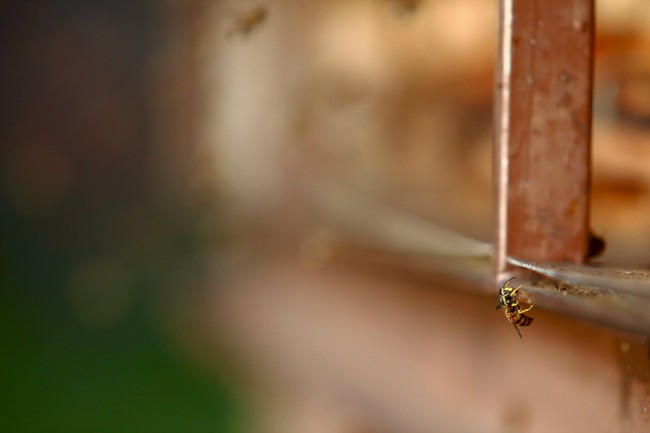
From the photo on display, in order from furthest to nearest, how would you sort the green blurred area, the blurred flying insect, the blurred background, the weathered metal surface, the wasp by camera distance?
1. the blurred flying insect
2. the green blurred area
3. the blurred background
4. the wasp
5. the weathered metal surface

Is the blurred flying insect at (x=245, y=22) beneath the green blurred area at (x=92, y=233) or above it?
above

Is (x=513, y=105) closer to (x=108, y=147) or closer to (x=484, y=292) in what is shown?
(x=484, y=292)

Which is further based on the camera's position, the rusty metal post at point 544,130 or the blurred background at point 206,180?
the blurred background at point 206,180

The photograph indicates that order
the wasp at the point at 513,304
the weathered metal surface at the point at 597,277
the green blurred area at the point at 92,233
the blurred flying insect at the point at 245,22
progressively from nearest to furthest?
the weathered metal surface at the point at 597,277
the wasp at the point at 513,304
the green blurred area at the point at 92,233
the blurred flying insect at the point at 245,22

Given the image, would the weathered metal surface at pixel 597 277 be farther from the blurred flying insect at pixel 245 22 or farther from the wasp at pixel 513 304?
the blurred flying insect at pixel 245 22

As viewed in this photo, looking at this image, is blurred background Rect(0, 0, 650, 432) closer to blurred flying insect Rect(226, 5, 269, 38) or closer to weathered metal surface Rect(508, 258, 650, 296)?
blurred flying insect Rect(226, 5, 269, 38)

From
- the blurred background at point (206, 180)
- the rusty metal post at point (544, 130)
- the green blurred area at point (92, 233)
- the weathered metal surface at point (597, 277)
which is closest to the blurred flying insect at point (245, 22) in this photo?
the blurred background at point (206, 180)

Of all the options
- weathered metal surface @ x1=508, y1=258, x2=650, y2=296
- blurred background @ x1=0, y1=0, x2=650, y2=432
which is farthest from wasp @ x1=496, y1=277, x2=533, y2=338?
blurred background @ x1=0, y1=0, x2=650, y2=432

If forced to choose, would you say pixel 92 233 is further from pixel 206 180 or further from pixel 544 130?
pixel 544 130
